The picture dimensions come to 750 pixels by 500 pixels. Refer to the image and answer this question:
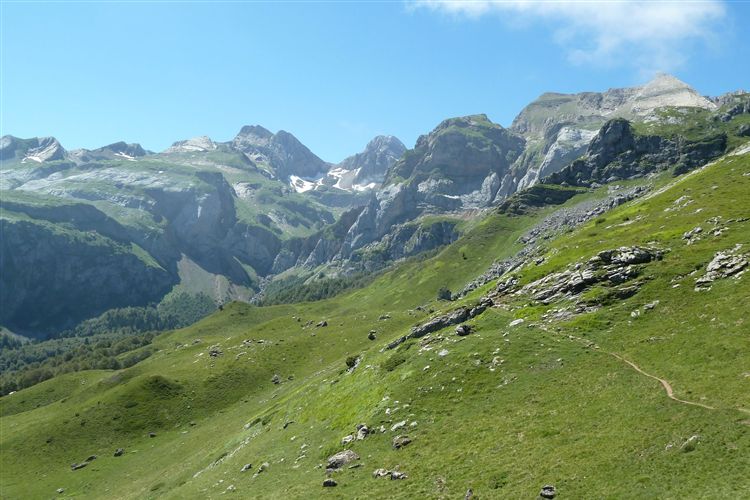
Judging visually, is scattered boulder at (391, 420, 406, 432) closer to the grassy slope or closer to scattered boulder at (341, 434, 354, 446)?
the grassy slope

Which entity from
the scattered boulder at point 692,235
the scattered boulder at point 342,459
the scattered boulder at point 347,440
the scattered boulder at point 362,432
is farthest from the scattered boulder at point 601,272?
the scattered boulder at point 342,459

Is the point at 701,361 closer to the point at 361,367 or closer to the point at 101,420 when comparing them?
the point at 361,367

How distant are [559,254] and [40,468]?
350ft

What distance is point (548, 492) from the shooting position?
2977cm

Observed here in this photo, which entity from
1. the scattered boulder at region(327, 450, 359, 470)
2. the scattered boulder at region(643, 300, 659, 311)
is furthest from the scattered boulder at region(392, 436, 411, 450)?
the scattered boulder at region(643, 300, 659, 311)

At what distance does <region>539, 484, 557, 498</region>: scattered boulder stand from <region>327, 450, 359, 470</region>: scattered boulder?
18.5m

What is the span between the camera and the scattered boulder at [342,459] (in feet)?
144

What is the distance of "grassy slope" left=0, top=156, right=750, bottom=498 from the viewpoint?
31.3 metres

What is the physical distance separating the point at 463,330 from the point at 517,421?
23356mm

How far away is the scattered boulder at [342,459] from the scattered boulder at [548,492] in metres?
18.5

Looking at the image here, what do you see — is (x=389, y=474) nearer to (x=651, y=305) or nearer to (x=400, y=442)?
Result: (x=400, y=442)

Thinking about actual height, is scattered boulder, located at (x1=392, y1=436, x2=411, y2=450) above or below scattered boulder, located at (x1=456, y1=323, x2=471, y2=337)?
below

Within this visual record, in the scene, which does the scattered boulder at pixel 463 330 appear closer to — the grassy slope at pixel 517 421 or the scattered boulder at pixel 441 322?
the grassy slope at pixel 517 421

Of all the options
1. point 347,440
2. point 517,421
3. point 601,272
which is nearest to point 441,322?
point 601,272
